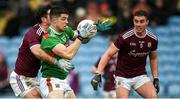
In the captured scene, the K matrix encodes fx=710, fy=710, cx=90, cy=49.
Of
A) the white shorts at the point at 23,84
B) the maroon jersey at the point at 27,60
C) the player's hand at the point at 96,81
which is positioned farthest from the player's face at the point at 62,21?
the player's hand at the point at 96,81

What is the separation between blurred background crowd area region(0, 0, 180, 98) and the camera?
17.0 m

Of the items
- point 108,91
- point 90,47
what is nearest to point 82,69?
point 90,47

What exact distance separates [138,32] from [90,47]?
6.45m

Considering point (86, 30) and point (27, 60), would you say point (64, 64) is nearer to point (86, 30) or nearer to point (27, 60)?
point (86, 30)

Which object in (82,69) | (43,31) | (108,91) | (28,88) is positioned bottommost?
(82,69)

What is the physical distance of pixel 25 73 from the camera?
10.9 meters

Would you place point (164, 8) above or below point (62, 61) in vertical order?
below

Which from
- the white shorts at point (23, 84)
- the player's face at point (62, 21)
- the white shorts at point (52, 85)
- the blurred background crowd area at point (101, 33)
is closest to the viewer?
the player's face at point (62, 21)

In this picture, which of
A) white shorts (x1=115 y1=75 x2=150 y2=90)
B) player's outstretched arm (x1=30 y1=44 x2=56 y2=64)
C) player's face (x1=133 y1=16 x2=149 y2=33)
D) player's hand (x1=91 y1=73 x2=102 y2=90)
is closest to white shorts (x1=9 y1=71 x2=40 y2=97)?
player's outstretched arm (x1=30 y1=44 x2=56 y2=64)

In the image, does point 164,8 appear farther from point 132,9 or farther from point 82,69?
point 82,69

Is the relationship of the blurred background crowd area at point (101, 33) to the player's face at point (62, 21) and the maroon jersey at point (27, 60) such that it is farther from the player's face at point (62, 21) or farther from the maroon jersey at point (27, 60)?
the player's face at point (62, 21)

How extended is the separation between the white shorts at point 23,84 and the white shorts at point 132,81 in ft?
4.72

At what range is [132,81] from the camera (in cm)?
1161

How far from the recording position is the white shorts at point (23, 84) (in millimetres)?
10883
